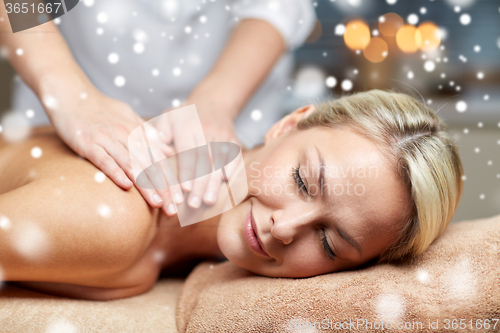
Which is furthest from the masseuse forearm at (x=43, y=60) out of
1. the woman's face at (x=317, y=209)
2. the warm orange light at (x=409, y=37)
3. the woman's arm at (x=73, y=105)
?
the warm orange light at (x=409, y=37)

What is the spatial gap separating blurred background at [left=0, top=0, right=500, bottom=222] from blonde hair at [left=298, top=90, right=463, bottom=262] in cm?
53

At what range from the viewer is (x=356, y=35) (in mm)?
1336

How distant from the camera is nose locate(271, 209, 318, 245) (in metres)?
0.65

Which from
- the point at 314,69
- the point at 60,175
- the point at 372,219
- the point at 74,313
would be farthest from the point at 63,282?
the point at 314,69

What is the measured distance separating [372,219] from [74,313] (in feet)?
1.83

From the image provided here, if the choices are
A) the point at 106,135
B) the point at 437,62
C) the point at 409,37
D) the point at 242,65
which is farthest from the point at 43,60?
the point at 437,62

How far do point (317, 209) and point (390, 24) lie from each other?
108cm

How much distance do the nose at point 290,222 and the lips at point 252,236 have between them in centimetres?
6

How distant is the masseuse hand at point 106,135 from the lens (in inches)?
25.9

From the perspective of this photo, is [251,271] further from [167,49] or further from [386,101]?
[167,49]

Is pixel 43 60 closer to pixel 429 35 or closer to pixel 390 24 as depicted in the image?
pixel 390 24

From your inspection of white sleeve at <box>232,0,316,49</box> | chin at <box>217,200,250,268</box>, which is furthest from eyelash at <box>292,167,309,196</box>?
white sleeve at <box>232,0,316,49</box>

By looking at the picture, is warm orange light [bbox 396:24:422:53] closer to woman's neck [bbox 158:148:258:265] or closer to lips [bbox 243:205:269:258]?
woman's neck [bbox 158:148:258:265]

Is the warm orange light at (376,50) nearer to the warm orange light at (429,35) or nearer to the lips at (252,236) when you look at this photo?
the warm orange light at (429,35)
